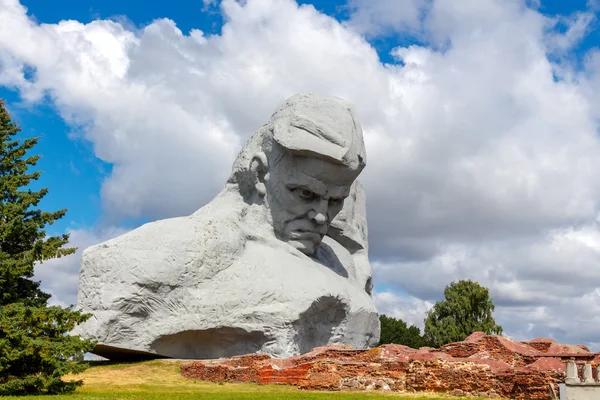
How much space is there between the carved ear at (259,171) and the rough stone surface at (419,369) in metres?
4.76

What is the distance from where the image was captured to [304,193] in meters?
16.8

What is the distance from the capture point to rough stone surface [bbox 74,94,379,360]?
47.2 ft

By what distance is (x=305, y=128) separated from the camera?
16.1 m

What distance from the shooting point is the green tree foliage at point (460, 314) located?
2955 centimetres

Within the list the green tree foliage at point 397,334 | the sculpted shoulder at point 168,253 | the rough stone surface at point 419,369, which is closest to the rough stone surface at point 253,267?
the sculpted shoulder at point 168,253

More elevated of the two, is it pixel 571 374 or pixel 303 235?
pixel 303 235

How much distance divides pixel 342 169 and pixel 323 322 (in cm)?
383

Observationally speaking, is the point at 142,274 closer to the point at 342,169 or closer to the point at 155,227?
the point at 155,227

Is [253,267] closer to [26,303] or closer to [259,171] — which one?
[259,171]

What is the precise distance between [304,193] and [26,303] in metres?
6.90

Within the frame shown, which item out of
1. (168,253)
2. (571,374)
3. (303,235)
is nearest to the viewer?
(571,374)

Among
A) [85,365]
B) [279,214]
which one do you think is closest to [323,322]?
[279,214]

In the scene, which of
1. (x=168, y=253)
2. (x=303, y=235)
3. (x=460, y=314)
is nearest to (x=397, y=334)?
(x=460, y=314)

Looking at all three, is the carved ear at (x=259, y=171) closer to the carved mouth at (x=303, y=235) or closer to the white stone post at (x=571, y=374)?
the carved mouth at (x=303, y=235)
